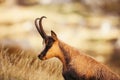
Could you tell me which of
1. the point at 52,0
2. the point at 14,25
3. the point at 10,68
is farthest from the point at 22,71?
the point at 52,0

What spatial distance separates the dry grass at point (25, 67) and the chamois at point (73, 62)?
0.38m

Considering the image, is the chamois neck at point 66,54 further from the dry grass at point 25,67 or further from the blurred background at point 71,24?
the blurred background at point 71,24

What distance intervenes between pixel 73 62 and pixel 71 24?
0.99 metres

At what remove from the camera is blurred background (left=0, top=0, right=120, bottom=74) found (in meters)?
5.78

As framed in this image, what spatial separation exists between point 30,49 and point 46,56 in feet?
2.53

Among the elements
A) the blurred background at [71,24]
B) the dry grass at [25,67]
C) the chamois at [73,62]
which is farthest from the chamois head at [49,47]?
the blurred background at [71,24]

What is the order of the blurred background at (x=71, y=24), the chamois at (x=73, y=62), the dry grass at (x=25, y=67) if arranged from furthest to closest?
the blurred background at (x=71, y=24)
the dry grass at (x=25, y=67)
the chamois at (x=73, y=62)

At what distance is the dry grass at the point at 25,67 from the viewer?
5.49m

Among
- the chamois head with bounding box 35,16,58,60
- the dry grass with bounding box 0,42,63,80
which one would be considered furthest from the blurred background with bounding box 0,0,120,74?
the chamois head with bounding box 35,16,58,60

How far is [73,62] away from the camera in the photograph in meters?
5.03

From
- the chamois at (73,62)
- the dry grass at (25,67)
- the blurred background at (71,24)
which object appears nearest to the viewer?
the chamois at (73,62)

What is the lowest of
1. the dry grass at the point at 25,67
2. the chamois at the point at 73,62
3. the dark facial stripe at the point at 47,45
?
the dry grass at the point at 25,67

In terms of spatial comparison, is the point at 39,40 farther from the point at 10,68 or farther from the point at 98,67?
the point at 98,67

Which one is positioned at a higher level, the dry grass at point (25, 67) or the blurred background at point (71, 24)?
the blurred background at point (71, 24)
